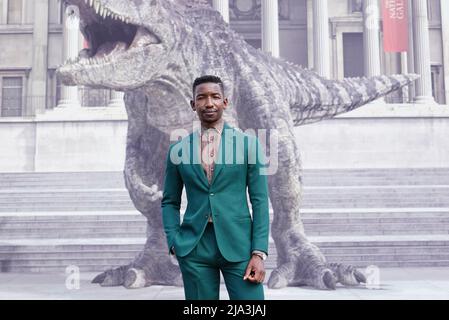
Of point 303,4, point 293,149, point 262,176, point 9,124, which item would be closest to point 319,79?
point 293,149

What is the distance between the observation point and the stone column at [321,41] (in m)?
28.8

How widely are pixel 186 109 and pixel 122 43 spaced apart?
3.67 feet

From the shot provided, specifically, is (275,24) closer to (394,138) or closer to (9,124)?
(394,138)

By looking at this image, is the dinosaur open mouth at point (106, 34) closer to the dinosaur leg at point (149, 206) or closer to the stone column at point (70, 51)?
the dinosaur leg at point (149, 206)

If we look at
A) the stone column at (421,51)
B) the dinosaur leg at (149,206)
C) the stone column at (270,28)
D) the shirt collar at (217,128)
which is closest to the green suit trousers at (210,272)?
the shirt collar at (217,128)

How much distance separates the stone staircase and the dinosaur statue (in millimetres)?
3184

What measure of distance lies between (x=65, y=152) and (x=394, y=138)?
15777 millimetres

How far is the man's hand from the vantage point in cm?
287

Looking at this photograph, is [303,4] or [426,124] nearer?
[426,124]

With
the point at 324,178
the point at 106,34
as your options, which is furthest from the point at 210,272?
the point at 324,178

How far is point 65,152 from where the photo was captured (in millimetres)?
25453

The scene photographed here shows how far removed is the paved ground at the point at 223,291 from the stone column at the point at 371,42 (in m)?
22.3

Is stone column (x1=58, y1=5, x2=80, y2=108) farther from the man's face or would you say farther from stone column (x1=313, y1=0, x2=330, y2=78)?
the man's face

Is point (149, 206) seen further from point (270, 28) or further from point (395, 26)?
point (270, 28)
